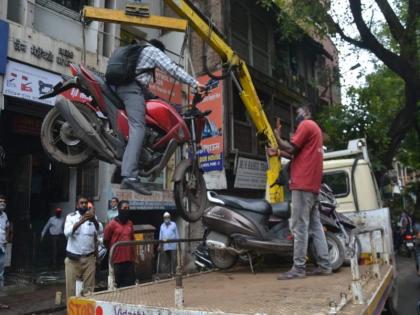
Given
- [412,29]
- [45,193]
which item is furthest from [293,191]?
[412,29]

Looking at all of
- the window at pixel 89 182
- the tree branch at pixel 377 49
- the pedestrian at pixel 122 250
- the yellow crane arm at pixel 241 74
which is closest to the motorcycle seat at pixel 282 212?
the yellow crane arm at pixel 241 74

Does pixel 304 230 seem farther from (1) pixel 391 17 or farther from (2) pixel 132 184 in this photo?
(1) pixel 391 17

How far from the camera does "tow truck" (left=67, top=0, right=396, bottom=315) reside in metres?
2.75

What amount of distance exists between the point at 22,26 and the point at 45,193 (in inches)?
163

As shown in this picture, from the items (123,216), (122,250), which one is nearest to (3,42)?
(123,216)

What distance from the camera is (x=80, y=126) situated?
3648 mm

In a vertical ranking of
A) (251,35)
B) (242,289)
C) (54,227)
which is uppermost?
(251,35)

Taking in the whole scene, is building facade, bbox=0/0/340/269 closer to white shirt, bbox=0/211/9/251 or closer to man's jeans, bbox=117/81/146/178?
white shirt, bbox=0/211/9/251

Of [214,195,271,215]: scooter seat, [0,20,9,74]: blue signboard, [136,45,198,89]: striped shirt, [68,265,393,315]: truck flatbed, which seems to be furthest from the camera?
[0,20,9,74]: blue signboard

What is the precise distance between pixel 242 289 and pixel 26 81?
7.39 m

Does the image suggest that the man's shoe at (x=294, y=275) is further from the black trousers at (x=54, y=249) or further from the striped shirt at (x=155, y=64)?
the black trousers at (x=54, y=249)

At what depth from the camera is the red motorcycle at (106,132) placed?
3738 mm

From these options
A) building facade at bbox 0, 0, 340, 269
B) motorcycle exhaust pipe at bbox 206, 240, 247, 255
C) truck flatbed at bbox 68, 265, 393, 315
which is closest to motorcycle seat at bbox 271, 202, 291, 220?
motorcycle exhaust pipe at bbox 206, 240, 247, 255

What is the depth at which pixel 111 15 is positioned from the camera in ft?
14.0
